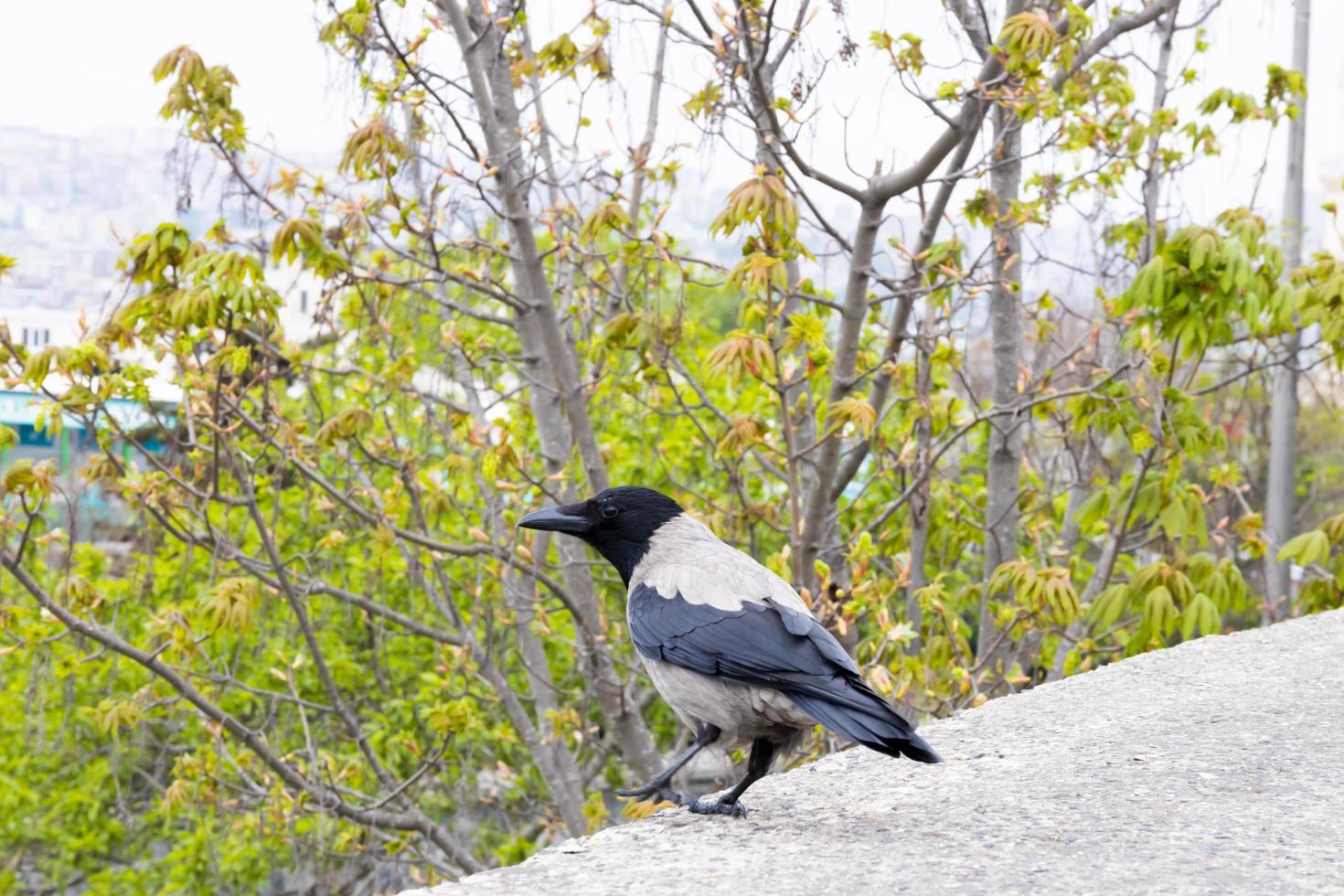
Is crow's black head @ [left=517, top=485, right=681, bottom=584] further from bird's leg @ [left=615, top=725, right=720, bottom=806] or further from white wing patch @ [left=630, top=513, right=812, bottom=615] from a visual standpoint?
bird's leg @ [left=615, top=725, right=720, bottom=806]

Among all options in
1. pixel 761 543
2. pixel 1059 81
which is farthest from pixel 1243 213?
pixel 761 543

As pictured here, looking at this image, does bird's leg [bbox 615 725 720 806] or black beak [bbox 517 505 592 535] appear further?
black beak [bbox 517 505 592 535]

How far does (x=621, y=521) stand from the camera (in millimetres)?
3725

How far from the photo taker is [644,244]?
6078 millimetres

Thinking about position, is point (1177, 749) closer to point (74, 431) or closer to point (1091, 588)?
point (1091, 588)

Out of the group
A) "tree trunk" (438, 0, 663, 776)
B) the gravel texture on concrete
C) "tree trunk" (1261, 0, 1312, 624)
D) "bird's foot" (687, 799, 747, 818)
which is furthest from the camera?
"tree trunk" (1261, 0, 1312, 624)

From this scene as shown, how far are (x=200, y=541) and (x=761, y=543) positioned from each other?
185 inches

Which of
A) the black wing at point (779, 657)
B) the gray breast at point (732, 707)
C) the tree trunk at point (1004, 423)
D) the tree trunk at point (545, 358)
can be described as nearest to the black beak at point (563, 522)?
the black wing at point (779, 657)

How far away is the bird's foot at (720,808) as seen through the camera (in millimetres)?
3225

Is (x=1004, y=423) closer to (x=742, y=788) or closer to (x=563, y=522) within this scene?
(x=563, y=522)

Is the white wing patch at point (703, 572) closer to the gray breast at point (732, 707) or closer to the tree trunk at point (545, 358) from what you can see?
the gray breast at point (732, 707)

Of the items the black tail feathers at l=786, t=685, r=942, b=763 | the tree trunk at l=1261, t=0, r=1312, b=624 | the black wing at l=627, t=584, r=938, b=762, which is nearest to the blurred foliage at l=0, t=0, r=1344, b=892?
the black wing at l=627, t=584, r=938, b=762

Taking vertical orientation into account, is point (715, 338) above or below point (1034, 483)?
above

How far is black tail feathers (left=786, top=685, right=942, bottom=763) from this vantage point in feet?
9.23
